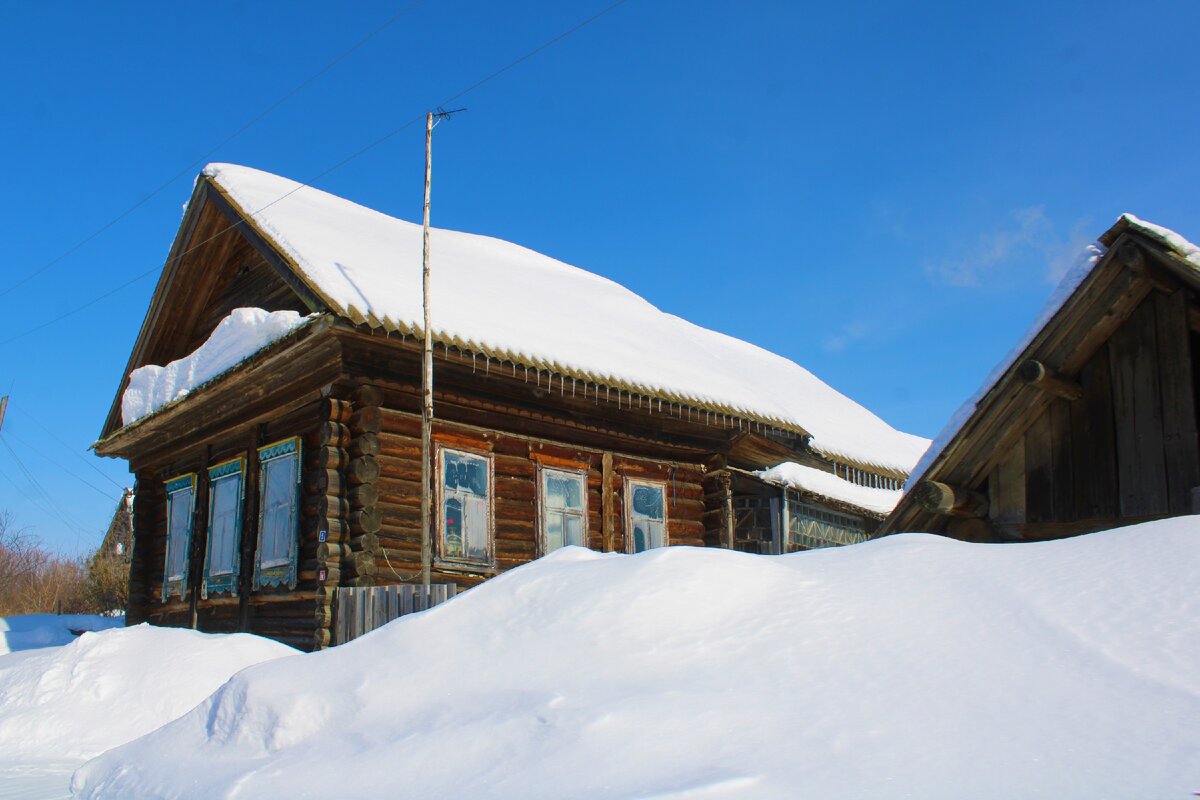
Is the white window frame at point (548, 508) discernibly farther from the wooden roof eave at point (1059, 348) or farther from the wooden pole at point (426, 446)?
the wooden roof eave at point (1059, 348)

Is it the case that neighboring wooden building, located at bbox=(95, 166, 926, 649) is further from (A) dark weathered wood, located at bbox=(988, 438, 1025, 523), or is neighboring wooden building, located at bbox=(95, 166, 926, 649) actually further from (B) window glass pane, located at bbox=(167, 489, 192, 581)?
(A) dark weathered wood, located at bbox=(988, 438, 1025, 523)

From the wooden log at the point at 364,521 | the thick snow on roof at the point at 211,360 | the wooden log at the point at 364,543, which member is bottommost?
the wooden log at the point at 364,543

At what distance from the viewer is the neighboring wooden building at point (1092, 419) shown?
5238 millimetres

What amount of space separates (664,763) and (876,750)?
2.18ft

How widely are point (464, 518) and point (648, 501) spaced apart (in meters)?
3.15

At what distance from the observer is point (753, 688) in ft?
11.4

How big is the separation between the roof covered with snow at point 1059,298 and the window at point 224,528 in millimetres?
8808

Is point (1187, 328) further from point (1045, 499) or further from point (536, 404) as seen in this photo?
point (536, 404)

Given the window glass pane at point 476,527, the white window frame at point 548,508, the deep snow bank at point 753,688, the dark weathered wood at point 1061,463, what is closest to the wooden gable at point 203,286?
the window glass pane at point 476,527

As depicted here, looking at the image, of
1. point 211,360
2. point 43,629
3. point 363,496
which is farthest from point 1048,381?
point 43,629

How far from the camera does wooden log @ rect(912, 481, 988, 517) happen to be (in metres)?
5.62

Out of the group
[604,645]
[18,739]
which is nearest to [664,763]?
[604,645]

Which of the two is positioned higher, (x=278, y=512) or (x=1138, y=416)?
(x=278, y=512)

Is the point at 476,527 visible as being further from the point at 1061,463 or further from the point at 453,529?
the point at 1061,463
